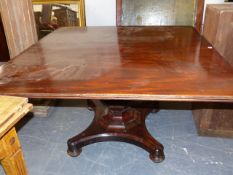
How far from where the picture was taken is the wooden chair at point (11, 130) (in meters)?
0.78

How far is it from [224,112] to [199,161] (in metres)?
0.38

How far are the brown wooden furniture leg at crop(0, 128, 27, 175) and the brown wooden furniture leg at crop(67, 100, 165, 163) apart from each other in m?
0.66

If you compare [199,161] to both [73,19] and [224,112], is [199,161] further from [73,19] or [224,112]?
[73,19]

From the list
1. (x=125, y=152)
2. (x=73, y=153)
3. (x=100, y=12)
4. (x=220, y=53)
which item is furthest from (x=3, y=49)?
(x=220, y=53)

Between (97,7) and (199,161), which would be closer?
(199,161)

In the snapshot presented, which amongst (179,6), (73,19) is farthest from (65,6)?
(179,6)

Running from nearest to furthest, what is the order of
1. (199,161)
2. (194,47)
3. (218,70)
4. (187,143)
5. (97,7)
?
(218,70) < (194,47) < (199,161) < (187,143) < (97,7)

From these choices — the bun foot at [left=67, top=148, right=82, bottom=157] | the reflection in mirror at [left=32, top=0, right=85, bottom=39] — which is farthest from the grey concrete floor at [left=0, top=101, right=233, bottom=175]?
the reflection in mirror at [left=32, top=0, right=85, bottom=39]

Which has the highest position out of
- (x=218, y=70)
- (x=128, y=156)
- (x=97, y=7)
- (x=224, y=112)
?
(x=97, y=7)

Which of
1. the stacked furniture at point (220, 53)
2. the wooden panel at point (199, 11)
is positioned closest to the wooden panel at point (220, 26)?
the stacked furniture at point (220, 53)

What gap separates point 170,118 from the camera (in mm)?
1960

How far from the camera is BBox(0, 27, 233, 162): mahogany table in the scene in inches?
33.3

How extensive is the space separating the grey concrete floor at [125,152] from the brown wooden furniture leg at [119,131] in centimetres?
7

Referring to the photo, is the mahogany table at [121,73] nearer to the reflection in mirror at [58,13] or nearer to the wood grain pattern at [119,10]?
the wood grain pattern at [119,10]
